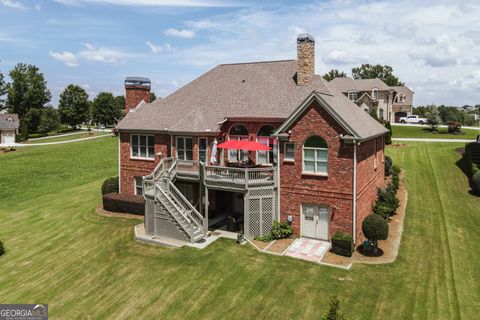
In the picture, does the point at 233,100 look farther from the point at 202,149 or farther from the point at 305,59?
the point at 305,59

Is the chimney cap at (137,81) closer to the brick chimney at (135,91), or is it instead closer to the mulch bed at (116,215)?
the brick chimney at (135,91)

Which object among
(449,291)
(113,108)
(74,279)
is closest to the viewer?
(449,291)

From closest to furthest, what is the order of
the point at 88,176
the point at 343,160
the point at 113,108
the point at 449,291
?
the point at 449,291 < the point at 343,160 < the point at 88,176 < the point at 113,108

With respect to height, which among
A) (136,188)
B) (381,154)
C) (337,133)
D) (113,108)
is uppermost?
(113,108)

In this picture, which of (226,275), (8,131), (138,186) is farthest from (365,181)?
(8,131)

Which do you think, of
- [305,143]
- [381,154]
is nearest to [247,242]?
[305,143]

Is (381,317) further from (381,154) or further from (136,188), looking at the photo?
(136,188)
